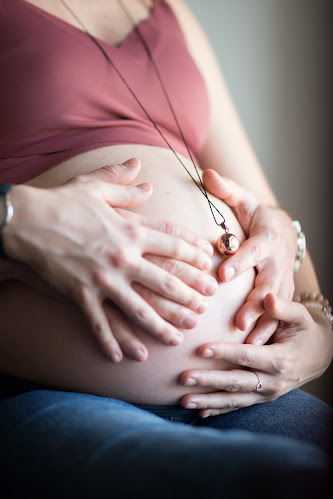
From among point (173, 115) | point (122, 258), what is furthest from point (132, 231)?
point (173, 115)

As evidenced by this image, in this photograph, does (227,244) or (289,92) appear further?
(289,92)

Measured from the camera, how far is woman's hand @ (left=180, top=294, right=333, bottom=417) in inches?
27.4

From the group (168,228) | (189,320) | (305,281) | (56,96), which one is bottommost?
(305,281)

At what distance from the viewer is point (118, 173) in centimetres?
73

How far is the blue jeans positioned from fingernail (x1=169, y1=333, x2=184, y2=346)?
0.11 metres

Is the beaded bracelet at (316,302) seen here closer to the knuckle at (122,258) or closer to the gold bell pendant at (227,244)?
the gold bell pendant at (227,244)

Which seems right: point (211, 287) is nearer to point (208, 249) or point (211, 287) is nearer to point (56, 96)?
point (208, 249)

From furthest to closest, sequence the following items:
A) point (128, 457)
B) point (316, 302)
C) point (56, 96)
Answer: point (316, 302)
point (56, 96)
point (128, 457)

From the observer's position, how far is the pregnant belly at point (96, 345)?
67cm

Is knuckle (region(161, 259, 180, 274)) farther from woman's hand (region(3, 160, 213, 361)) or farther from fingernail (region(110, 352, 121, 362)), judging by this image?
fingernail (region(110, 352, 121, 362))

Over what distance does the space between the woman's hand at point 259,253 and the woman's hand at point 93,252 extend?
13 centimetres

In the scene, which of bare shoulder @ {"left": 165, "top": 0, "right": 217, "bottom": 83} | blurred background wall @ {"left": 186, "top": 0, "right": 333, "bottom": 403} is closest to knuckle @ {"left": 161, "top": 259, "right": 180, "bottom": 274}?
bare shoulder @ {"left": 165, "top": 0, "right": 217, "bottom": 83}

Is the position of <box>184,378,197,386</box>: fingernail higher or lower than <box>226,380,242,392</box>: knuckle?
higher

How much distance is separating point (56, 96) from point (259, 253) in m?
0.50
